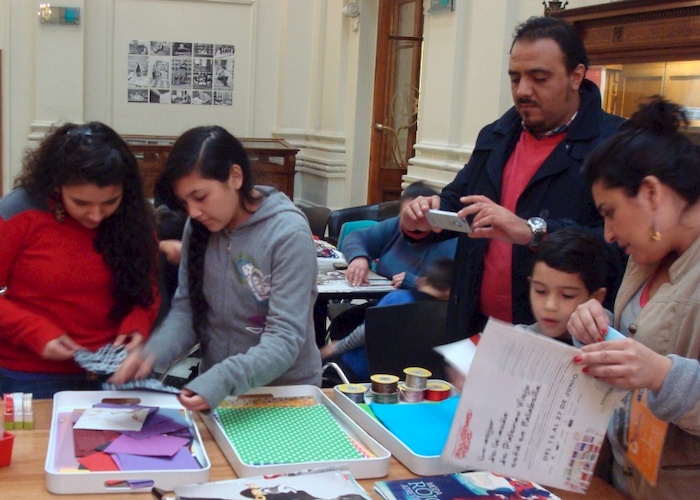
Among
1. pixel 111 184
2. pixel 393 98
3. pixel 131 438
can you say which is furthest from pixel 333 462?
pixel 393 98

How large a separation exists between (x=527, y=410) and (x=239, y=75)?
8.81 m

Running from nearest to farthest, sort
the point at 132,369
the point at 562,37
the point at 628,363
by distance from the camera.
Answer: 1. the point at 628,363
2. the point at 132,369
3. the point at 562,37

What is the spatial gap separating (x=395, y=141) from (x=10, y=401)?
6937mm

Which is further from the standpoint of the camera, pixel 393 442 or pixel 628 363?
pixel 393 442

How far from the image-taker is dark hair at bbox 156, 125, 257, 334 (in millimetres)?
2115

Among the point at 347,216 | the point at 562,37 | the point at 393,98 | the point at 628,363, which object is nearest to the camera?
the point at 628,363

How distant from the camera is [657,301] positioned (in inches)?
61.9

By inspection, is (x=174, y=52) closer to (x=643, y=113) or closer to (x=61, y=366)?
(x=61, y=366)

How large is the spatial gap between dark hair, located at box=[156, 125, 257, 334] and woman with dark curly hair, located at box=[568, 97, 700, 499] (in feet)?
3.03

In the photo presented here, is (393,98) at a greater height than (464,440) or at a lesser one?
greater

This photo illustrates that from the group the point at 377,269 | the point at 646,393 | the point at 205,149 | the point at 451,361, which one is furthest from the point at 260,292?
the point at 377,269

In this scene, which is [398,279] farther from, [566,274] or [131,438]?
[131,438]

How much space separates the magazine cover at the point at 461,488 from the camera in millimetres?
1628

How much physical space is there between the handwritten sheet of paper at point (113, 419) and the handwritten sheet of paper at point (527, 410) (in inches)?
29.2
